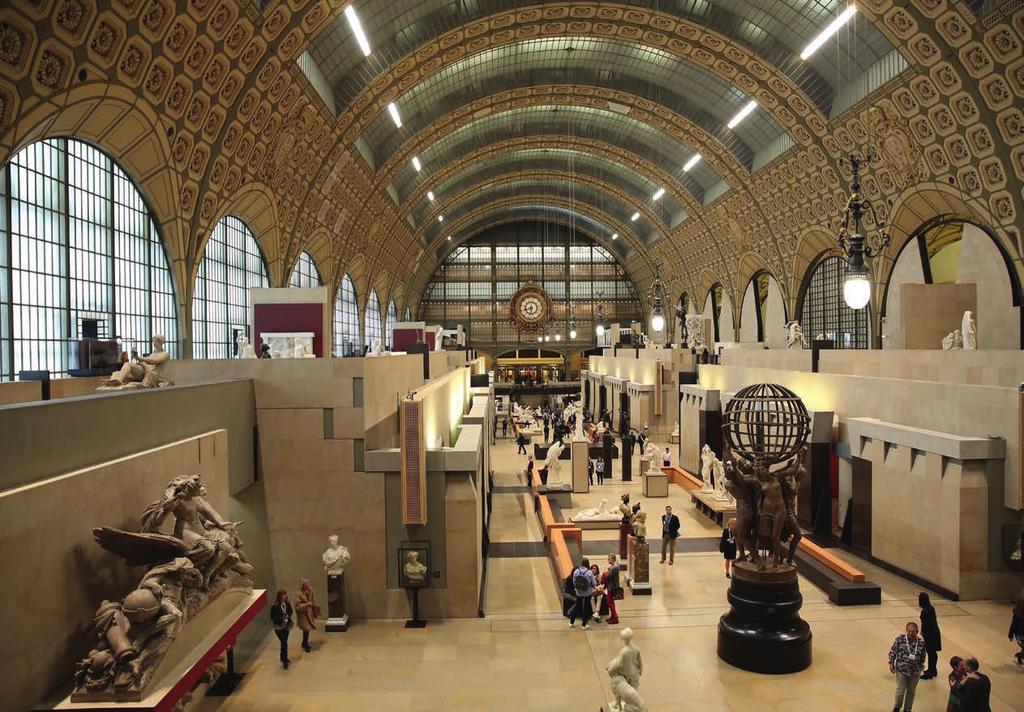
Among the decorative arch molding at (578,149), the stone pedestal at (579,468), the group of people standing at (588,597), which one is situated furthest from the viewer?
the decorative arch molding at (578,149)

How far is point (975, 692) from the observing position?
6.94 meters

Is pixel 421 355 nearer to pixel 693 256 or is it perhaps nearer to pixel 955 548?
pixel 955 548

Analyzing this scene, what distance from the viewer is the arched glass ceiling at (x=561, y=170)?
148ft

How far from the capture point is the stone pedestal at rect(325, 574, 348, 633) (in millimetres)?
10734

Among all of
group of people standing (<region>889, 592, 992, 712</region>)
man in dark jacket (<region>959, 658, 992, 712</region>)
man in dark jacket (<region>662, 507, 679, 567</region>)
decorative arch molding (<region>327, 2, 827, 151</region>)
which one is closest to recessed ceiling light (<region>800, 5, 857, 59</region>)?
decorative arch molding (<region>327, 2, 827, 151</region>)

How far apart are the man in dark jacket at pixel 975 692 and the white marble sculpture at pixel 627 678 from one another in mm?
3091

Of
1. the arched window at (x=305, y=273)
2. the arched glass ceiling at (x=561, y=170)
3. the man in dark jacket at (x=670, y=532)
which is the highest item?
the arched glass ceiling at (x=561, y=170)

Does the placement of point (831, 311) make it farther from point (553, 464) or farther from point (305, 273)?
point (305, 273)

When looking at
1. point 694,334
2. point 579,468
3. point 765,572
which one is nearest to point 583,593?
point 765,572

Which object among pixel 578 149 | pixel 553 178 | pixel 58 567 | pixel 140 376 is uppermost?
pixel 553 178

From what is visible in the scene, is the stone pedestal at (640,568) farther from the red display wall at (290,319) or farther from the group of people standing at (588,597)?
the red display wall at (290,319)

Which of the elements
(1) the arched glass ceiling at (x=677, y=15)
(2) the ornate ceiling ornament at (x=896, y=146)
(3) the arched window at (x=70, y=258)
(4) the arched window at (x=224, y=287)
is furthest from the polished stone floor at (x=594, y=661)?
(1) the arched glass ceiling at (x=677, y=15)

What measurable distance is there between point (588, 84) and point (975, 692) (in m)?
28.9

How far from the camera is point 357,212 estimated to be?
3184 centimetres
